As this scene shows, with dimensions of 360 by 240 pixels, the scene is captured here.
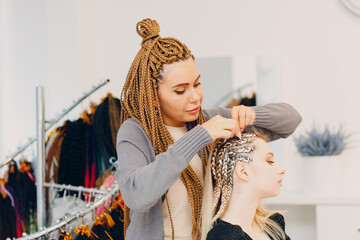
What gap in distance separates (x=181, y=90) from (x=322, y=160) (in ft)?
4.25

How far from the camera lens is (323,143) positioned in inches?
94.8

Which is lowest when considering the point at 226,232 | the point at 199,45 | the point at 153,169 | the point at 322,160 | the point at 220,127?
the point at 226,232

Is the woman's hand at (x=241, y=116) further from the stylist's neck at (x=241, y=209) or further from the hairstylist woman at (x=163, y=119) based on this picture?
the stylist's neck at (x=241, y=209)

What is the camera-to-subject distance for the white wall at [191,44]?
255cm

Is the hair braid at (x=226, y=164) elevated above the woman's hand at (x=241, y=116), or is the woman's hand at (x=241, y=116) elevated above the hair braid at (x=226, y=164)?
the woman's hand at (x=241, y=116)

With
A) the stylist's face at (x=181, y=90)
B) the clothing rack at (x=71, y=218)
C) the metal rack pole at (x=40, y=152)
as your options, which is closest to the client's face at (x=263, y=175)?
the stylist's face at (x=181, y=90)

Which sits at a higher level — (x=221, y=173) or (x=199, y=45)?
(x=199, y=45)

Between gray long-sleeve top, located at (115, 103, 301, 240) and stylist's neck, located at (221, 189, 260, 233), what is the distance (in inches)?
8.0

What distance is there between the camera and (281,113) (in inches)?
58.7

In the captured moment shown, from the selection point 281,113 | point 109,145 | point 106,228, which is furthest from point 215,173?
point 109,145

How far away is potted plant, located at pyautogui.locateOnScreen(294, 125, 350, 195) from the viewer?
2.36 meters

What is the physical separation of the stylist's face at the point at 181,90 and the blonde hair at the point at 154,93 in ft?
0.07

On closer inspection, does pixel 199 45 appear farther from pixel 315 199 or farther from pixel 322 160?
pixel 315 199

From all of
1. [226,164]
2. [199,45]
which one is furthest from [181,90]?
[199,45]
